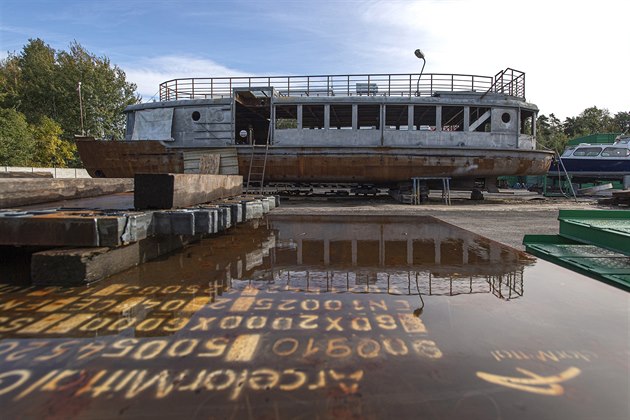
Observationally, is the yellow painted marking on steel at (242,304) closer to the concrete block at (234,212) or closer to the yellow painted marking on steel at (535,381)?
the yellow painted marking on steel at (535,381)

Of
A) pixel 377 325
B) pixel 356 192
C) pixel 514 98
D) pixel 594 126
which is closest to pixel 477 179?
pixel 514 98

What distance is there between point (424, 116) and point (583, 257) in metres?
14.4

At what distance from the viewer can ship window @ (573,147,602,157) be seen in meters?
21.9

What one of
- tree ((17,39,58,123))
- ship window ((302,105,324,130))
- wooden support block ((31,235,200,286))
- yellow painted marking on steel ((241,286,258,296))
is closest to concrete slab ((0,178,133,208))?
wooden support block ((31,235,200,286))

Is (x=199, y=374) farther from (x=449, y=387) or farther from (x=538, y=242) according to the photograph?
(x=538, y=242)

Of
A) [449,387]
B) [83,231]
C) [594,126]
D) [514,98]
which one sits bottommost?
[449,387]

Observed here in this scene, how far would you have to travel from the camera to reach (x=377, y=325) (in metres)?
2.86

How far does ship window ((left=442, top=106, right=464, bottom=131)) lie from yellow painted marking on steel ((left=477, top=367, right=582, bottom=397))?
14.8 m

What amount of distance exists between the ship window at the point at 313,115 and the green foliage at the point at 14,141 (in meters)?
24.5

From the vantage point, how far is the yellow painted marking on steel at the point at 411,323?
276 cm

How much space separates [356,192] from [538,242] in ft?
35.6

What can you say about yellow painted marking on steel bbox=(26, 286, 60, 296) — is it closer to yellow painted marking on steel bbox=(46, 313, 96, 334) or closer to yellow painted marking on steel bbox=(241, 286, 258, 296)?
yellow painted marking on steel bbox=(46, 313, 96, 334)

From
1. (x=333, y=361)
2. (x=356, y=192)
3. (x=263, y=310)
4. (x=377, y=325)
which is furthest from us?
(x=356, y=192)

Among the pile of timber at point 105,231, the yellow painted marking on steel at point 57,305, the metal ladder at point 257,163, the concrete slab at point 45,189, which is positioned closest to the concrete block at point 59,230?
the pile of timber at point 105,231
